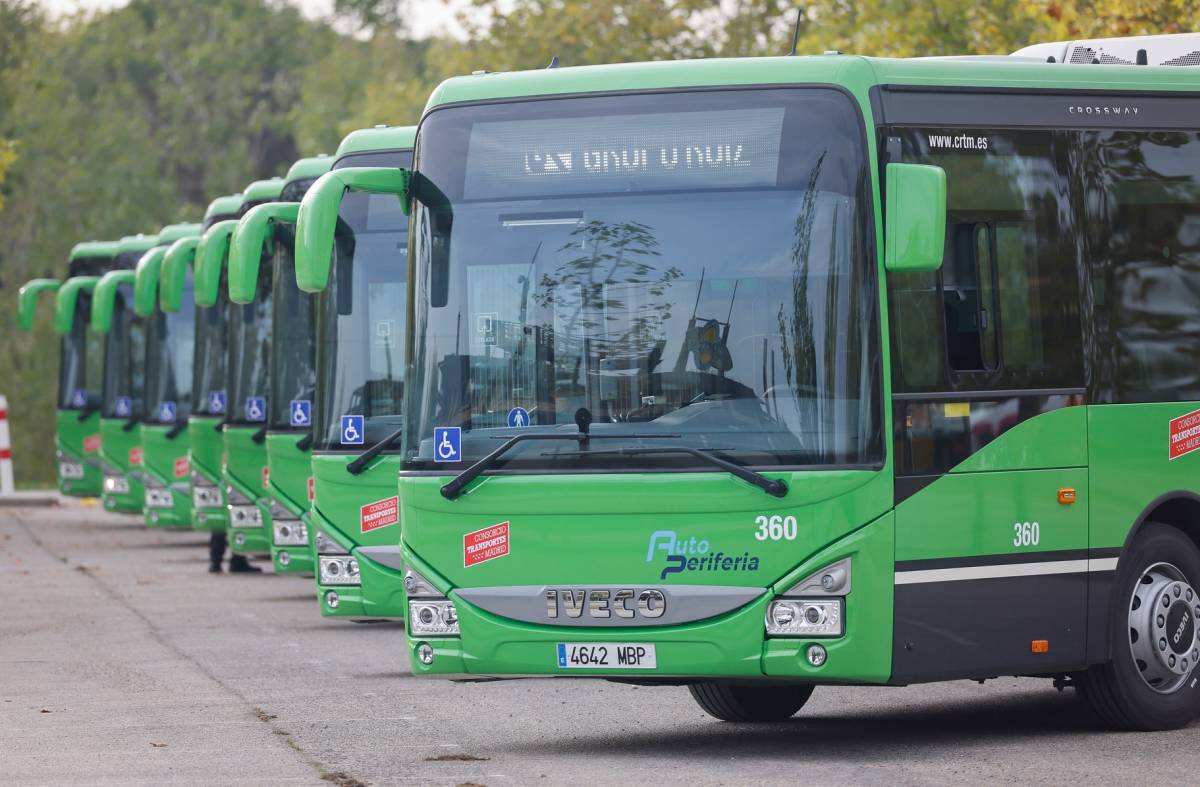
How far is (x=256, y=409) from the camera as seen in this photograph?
23.0m

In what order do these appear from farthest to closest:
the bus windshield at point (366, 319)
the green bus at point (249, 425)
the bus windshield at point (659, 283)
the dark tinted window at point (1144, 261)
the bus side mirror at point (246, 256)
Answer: the green bus at point (249, 425)
the bus windshield at point (366, 319)
the bus side mirror at point (246, 256)
the dark tinted window at point (1144, 261)
the bus windshield at point (659, 283)

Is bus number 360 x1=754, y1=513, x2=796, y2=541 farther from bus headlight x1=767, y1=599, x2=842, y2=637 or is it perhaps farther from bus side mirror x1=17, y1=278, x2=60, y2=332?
bus side mirror x1=17, y1=278, x2=60, y2=332

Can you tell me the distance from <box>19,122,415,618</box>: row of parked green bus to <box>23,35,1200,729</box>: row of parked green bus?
256cm

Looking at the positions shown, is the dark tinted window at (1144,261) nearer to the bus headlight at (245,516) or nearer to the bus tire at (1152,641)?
the bus tire at (1152,641)

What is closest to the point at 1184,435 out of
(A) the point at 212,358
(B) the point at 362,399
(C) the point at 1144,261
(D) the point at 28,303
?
(C) the point at 1144,261

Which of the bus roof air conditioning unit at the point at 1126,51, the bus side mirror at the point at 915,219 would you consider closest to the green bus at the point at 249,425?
the bus roof air conditioning unit at the point at 1126,51

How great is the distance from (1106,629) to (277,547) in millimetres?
9786

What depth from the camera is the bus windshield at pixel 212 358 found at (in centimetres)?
2559

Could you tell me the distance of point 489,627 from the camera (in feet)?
37.0

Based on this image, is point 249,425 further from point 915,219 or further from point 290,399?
point 915,219

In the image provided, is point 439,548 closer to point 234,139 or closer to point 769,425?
point 769,425

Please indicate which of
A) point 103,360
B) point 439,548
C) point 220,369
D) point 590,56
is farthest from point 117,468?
point 439,548

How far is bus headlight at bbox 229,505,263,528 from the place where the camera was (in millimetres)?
22578

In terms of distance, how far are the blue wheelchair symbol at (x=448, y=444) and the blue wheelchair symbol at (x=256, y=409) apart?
1163 centimetres
